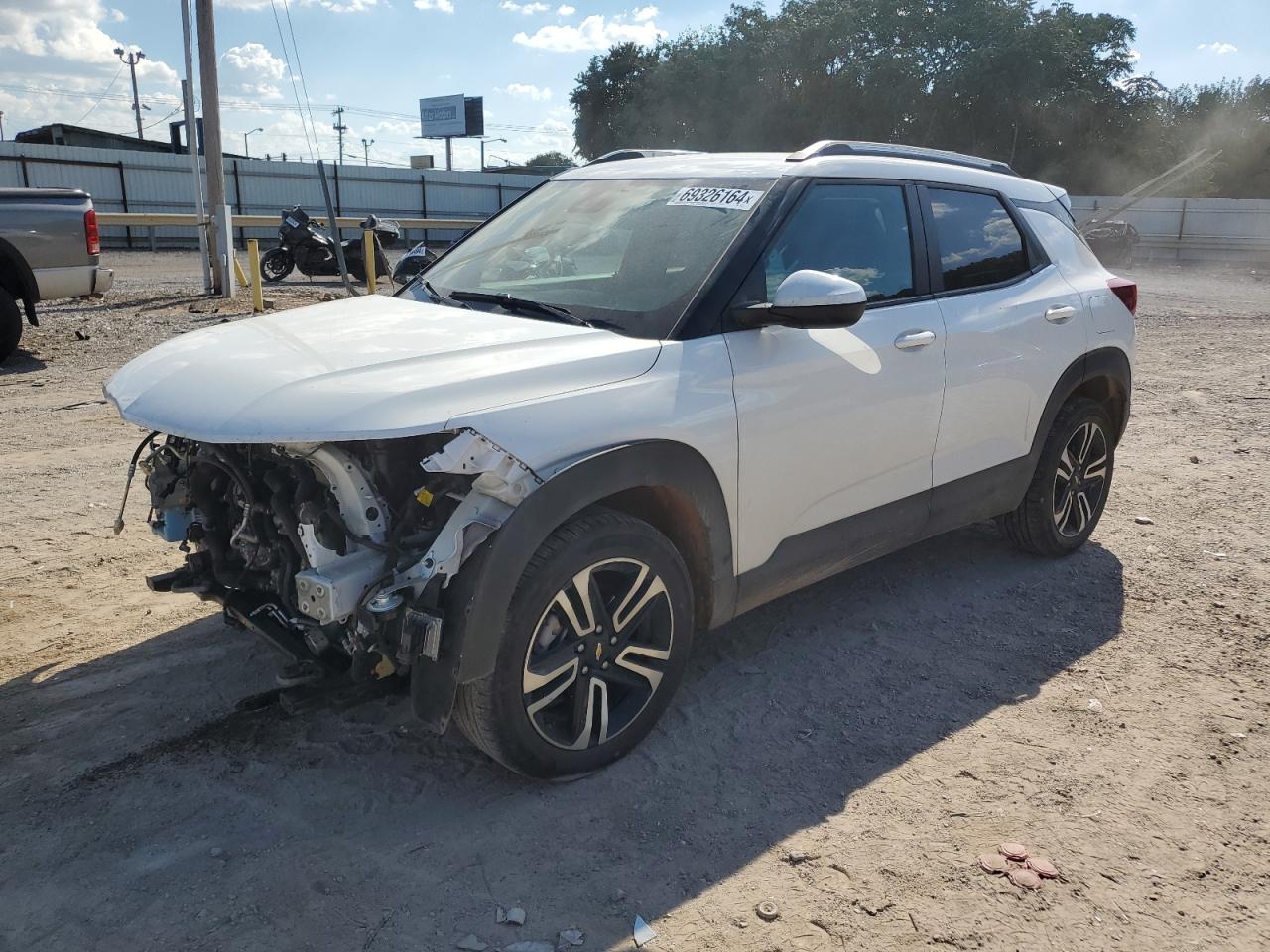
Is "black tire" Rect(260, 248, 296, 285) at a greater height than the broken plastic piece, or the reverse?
"black tire" Rect(260, 248, 296, 285)

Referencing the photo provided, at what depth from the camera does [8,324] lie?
9.49 metres

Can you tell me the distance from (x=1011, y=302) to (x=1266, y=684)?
1842mm

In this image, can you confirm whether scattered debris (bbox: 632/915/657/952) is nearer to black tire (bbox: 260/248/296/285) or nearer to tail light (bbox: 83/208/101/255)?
tail light (bbox: 83/208/101/255)

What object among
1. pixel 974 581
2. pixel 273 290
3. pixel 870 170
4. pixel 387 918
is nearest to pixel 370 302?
pixel 870 170

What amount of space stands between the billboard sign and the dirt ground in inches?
2630

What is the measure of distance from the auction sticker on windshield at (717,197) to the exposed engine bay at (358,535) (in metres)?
1.45

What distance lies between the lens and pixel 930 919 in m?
2.66

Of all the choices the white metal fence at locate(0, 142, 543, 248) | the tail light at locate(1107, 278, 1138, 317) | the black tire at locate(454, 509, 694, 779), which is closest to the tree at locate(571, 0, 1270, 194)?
the white metal fence at locate(0, 142, 543, 248)

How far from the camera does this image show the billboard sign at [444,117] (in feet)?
220

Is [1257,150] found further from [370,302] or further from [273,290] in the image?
[370,302]

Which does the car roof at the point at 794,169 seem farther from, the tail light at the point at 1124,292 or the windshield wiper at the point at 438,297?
the windshield wiper at the point at 438,297

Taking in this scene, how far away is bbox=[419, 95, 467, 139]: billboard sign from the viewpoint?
6706cm

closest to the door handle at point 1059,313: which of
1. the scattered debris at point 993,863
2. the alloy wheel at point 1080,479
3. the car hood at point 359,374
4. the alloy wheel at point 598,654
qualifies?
the alloy wheel at point 1080,479

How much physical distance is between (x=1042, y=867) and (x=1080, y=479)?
9.09 feet
